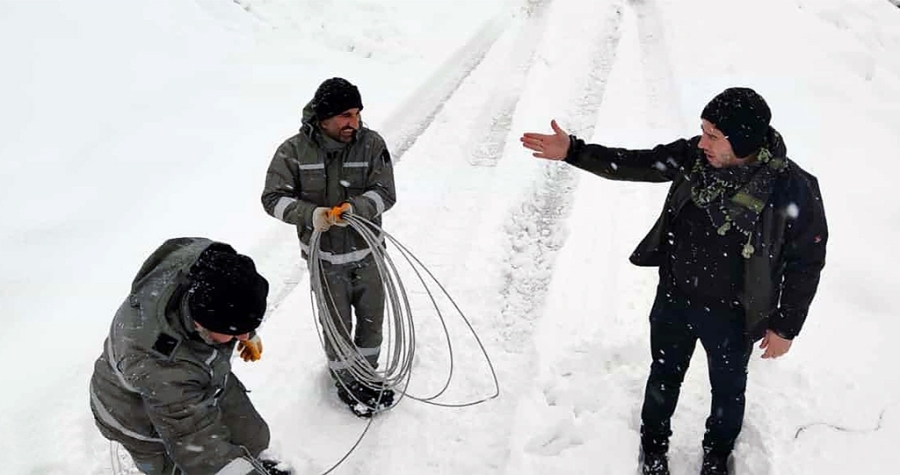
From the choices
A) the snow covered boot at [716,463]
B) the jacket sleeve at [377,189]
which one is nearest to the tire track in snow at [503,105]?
the jacket sleeve at [377,189]

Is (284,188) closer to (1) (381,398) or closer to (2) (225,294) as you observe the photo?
(2) (225,294)

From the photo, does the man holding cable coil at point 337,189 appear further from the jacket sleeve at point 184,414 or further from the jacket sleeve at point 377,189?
the jacket sleeve at point 184,414

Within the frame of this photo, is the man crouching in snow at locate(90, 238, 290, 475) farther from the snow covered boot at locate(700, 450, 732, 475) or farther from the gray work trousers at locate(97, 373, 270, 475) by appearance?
the snow covered boot at locate(700, 450, 732, 475)

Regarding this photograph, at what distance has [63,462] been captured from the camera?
364cm

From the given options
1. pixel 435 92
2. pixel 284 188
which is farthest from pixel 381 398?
pixel 435 92

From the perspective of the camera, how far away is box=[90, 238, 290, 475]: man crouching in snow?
7.13 ft

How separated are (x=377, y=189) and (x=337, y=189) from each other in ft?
0.65

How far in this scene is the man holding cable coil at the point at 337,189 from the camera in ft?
10.4

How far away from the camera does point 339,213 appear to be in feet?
10.4

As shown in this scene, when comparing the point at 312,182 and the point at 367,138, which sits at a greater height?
the point at 367,138

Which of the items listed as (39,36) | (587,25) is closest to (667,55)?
(587,25)

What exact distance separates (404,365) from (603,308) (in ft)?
5.43

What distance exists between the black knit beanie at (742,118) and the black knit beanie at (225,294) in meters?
1.77

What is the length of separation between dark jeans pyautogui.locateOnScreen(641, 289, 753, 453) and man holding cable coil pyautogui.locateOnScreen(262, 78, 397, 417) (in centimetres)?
144
